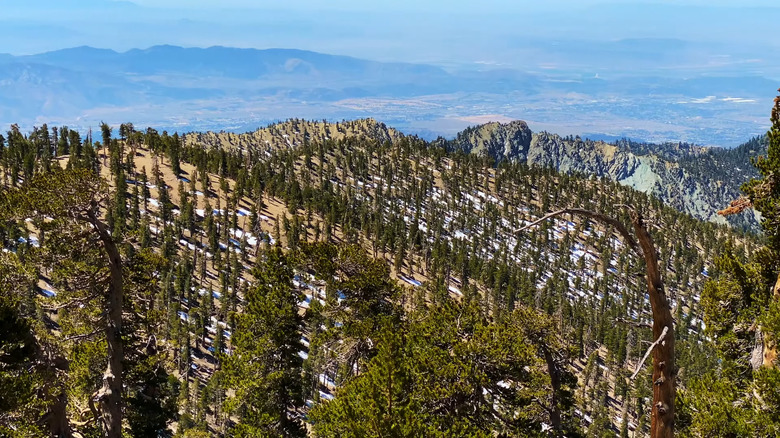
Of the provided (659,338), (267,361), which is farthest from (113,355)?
(659,338)

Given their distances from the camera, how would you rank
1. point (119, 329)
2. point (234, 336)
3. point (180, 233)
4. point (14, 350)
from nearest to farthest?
point (14, 350) → point (119, 329) → point (234, 336) → point (180, 233)

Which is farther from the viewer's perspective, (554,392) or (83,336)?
(554,392)

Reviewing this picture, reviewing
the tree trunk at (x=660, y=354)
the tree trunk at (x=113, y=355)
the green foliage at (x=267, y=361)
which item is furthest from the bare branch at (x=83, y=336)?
the tree trunk at (x=660, y=354)

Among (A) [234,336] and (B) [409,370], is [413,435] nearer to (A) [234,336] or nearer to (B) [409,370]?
(B) [409,370]

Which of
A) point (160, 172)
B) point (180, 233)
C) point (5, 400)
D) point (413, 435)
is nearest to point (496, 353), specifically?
point (413, 435)

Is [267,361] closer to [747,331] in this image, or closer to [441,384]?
[441,384]

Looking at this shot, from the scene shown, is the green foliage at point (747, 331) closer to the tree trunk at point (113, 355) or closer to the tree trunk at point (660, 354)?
the tree trunk at point (660, 354)
